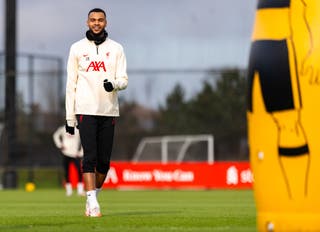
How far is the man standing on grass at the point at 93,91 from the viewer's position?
12.3 meters

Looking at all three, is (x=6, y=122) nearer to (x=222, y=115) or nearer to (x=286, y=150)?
(x=222, y=115)

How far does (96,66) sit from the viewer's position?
12359 millimetres

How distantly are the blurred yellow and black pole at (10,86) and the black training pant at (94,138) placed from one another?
22.4m

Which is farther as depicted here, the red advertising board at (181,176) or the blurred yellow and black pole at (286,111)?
the red advertising board at (181,176)

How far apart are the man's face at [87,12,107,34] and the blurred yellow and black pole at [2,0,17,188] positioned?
22.7m

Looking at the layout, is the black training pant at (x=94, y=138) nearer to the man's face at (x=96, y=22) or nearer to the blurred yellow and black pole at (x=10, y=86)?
the man's face at (x=96, y=22)

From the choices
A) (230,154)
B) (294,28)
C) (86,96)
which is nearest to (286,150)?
(294,28)

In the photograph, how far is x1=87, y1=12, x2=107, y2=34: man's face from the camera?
12.2 metres

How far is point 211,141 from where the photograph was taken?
3509 centimetres

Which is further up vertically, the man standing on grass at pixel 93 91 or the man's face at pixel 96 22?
the man's face at pixel 96 22

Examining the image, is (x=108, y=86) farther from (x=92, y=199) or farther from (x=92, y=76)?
(x=92, y=199)

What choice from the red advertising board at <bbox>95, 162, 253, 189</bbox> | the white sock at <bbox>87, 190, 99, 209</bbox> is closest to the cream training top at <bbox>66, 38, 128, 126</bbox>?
the white sock at <bbox>87, 190, 99, 209</bbox>

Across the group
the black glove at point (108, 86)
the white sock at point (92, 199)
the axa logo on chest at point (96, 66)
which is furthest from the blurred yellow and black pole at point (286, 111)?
the axa logo on chest at point (96, 66)

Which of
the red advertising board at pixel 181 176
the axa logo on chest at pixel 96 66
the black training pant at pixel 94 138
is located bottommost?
the red advertising board at pixel 181 176
